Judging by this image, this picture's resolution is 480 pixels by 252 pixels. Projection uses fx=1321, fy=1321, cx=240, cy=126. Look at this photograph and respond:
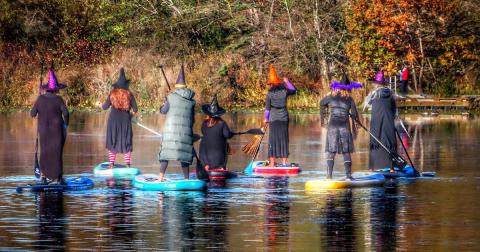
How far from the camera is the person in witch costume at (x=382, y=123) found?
79.4ft

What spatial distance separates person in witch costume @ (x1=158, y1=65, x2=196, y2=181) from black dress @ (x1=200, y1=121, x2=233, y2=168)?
2.67 meters


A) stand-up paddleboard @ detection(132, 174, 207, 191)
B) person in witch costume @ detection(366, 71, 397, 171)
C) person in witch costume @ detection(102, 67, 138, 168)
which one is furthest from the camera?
person in witch costume @ detection(102, 67, 138, 168)

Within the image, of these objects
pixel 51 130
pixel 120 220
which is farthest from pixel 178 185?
pixel 120 220

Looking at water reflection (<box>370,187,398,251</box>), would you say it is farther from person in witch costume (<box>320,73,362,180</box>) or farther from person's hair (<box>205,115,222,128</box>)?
person's hair (<box>205,115,222,128</box>)

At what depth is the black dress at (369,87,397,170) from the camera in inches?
953

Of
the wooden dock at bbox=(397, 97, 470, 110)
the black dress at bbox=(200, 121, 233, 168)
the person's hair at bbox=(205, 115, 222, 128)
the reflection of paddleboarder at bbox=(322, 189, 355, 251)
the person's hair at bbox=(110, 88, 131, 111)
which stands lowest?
the reflection of paddleboarder at bbox=(322, 189, 355, 251)

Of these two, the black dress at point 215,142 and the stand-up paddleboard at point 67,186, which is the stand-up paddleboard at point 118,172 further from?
the stand-up paddleboard at point 67,186

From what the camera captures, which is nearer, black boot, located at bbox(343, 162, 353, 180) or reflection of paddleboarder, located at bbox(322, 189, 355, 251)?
reflection of paddleboarder, located at bbox(322, 189, 355, 251)

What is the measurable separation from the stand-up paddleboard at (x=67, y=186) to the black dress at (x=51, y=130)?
0.19 m

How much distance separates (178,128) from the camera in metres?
20.7

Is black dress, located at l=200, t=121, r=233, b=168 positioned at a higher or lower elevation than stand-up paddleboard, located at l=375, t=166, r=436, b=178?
higher

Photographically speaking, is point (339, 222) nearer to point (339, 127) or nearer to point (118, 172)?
point (339, 127)

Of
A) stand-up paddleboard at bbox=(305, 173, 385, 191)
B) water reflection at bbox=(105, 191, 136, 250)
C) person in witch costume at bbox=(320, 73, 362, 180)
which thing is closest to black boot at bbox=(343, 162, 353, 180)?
person in witch costume at bbox=(320, 73, 362, 180)

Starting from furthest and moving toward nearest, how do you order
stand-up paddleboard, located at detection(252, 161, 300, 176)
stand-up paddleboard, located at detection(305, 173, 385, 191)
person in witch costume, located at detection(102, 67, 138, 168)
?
person in witch costume, located at detection(102, 67, 138, 168)
stand-up paddleboard, located at detection(252, 161, 300, 176)
stand-up paddleboard, located at detection(305, 173, 385, 191)
